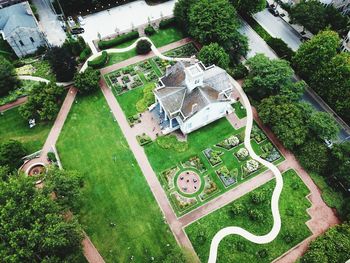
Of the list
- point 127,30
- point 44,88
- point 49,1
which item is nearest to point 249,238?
point 44,88

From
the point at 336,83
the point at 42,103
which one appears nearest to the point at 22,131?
the point at 42,103

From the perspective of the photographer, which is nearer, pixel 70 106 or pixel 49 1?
pixel 70 106

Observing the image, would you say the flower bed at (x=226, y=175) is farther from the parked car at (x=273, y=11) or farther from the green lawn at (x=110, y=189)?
the parked car at (x=273, y=11)

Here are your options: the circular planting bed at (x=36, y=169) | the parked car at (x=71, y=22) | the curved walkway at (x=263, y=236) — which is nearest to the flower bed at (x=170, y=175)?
the curved walkway at (x=263, y=236)

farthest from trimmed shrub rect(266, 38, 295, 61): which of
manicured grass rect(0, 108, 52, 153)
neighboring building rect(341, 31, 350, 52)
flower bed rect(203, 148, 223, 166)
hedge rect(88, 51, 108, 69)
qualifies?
manicured grass rect(0, 108, 52, 153)

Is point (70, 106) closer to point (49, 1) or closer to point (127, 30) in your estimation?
point (127, 30)

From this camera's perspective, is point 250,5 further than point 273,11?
No

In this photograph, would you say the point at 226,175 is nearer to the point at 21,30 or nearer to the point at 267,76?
the point at 267,76
